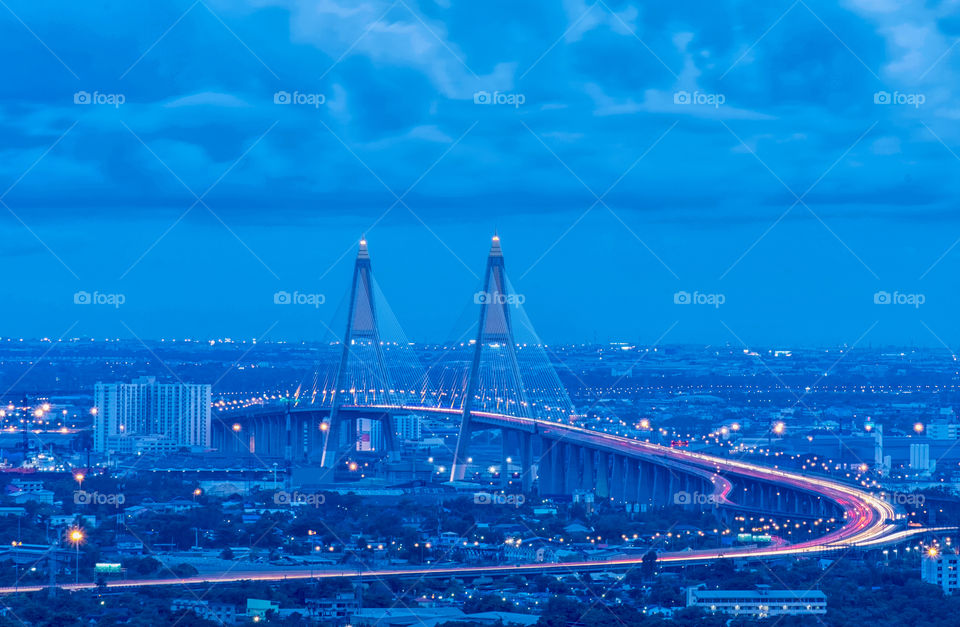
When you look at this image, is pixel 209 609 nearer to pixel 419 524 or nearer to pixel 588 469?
pixel 419 524

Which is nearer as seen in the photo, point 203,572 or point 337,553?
point 203,572

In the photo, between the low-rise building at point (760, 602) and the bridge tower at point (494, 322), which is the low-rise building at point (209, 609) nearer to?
the low-rise building at point (760, 602)

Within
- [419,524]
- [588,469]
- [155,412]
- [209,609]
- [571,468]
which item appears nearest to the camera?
[209,609]

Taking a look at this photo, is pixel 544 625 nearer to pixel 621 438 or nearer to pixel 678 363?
pixel 621 438

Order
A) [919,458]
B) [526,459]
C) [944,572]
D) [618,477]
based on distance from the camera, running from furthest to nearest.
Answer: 1. [919,458]
2. [526,459]
3. [618,477]
4. [944,572]

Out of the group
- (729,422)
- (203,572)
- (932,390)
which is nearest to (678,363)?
(932,390)


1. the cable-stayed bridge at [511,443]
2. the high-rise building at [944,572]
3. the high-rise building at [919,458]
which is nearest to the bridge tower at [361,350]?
the cable-stayed bridge at [511,443]

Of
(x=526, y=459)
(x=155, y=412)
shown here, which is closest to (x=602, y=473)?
(x=526, y=459)
